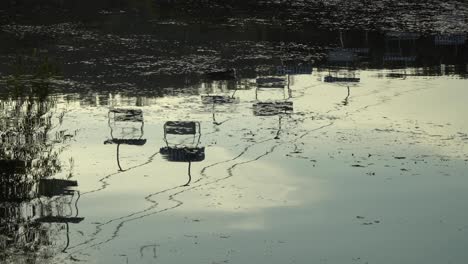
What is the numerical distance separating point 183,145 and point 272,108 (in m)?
2.55

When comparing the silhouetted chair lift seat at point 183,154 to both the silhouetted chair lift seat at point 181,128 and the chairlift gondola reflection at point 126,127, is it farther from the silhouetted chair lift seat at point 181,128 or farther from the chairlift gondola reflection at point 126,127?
the chairlift gondola reflection at point 126,127

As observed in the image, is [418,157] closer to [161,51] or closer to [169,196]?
[169,196]

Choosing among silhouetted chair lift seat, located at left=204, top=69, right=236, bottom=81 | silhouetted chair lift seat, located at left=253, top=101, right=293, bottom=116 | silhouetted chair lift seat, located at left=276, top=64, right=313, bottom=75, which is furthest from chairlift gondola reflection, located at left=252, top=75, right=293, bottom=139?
silhouetted chair lift seat, located at left=204, top=69, right=236, bottom=81

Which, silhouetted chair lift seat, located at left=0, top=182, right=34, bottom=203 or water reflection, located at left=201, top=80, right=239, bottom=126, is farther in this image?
water reflection, located at left=201, top=80, right=239, bottom=126

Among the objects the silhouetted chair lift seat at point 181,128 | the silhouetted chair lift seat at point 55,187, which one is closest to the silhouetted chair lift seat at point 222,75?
the silhouetted chair lift seat at point 181,128

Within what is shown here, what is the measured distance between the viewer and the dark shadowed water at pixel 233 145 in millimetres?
8711

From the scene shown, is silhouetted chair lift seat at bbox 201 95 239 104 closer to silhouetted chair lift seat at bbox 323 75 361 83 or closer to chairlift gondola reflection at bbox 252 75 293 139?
chairlift gondola reflection at bbox 252 75 293 139

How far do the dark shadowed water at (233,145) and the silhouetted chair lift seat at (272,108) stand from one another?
47mm

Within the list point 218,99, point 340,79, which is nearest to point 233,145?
point 218,99

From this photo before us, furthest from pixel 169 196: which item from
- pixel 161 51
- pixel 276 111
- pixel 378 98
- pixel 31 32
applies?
pixel 31 32

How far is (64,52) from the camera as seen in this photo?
63.4 feet

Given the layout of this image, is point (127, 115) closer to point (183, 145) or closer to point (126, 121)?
point (126, 121)

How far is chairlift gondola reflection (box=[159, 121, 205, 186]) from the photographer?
459 inches

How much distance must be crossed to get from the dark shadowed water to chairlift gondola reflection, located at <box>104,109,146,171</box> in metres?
0.04
